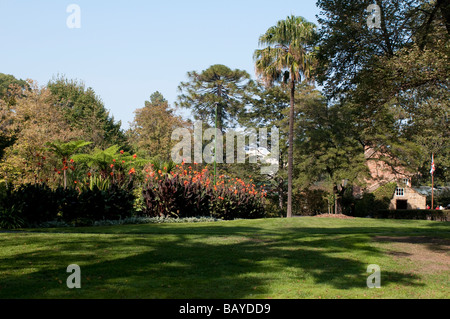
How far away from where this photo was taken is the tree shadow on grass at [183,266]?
5.80 meters

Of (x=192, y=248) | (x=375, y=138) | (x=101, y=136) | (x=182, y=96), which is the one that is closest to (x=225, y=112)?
(x=182, y=96)

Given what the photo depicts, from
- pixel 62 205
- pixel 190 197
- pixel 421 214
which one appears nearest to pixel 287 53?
pixel 190 197

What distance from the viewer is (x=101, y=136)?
131 ft

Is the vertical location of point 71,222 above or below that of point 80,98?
below

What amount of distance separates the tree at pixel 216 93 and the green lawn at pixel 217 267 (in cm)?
3930

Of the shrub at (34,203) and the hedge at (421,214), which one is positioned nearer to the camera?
the shrub at (34,203)

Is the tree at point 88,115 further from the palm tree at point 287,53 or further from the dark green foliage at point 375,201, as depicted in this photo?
the dark green foliage at point 375,201

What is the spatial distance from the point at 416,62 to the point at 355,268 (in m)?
6.12

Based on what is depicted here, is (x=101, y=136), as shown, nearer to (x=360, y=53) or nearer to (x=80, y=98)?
(x=80, y=98)

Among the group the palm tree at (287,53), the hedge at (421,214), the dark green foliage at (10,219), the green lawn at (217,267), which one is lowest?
the hedge at (421,214)

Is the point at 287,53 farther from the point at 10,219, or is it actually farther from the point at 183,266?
the point at 183,266

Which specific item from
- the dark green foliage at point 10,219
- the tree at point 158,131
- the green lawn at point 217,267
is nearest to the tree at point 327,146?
the tree at point 158,131

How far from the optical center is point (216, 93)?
50750 mm

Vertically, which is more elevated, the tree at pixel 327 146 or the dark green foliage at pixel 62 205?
the tree at pixel 327 146
